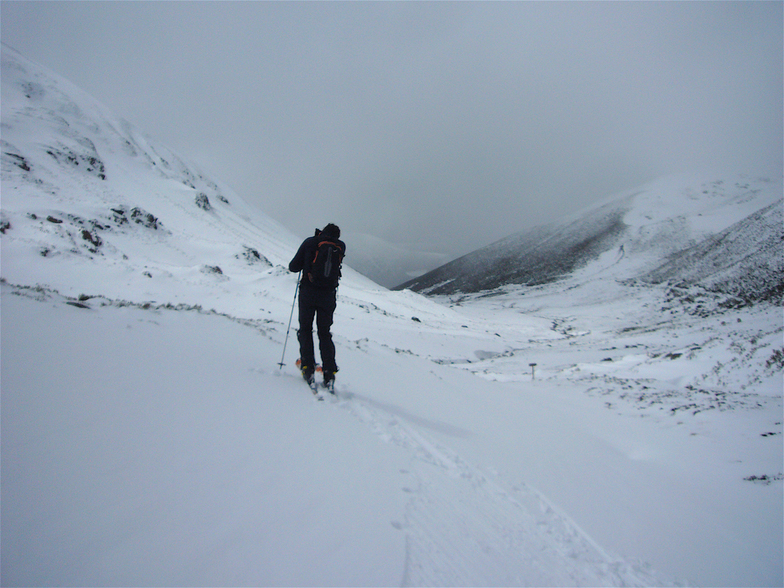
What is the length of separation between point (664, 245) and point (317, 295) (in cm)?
14829

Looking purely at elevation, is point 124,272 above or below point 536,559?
above

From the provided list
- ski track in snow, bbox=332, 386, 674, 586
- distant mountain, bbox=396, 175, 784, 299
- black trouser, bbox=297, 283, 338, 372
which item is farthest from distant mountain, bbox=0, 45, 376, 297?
distant mountain, bbox=396, 175, 784, 299

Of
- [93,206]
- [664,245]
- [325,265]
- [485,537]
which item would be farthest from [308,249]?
[664,245]

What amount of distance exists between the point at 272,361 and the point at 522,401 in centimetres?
656

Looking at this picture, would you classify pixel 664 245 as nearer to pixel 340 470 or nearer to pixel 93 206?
pixel 93 206

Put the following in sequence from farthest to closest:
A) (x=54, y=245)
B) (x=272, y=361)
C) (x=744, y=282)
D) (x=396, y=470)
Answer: (x=744, y=282), (x=54, y=245), (x=272, y=361), (x=396, y=470)

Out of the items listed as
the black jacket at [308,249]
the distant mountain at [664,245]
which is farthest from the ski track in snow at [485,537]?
the distant mountain at [664,245]

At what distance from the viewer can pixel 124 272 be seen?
70.1 ft

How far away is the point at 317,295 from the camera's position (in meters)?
6.07

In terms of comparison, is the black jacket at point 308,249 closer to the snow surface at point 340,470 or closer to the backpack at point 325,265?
the backpack at point 325,265

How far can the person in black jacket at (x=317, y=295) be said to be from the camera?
5891mm

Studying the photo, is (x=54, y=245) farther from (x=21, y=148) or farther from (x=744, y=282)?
(x=744, y=282)

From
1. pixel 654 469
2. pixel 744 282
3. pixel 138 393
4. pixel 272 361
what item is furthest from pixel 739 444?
pixel 744 282

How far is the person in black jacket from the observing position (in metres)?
5.89
